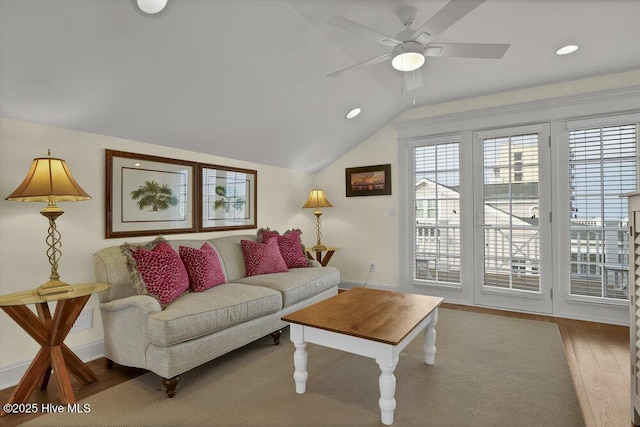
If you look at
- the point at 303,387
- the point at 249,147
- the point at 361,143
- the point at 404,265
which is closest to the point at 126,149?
the point at 249,147

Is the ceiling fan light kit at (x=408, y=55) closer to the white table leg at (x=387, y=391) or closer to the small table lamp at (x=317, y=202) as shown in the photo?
the white table leg at (x=387, y=391)

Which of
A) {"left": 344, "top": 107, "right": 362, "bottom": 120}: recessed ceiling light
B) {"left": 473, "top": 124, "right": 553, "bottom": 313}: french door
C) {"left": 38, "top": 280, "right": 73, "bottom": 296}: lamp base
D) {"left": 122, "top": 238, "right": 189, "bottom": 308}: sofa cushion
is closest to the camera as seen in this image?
{"left": 38, "top": 280, "right": 73, "bottom": 296}: lamp base

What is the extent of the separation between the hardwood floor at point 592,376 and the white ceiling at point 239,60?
180 centimetres

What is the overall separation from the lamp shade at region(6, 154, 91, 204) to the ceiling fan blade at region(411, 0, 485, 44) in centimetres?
229

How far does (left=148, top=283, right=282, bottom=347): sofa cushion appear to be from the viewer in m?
2.05

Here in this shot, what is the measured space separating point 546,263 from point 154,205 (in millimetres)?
4036

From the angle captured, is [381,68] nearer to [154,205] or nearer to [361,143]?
[361,143]

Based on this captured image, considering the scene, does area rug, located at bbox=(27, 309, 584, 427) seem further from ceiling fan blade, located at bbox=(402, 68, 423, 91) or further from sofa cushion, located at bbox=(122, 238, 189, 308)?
ceiling fan blade, located at bbox=(402, 68, 423, 91)

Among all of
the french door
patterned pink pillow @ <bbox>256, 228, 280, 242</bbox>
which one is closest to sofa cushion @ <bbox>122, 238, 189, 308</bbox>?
patterned pink pillow @ <bbox>256, 228, 280, 242</bbox>

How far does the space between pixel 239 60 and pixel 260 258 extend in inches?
72.2

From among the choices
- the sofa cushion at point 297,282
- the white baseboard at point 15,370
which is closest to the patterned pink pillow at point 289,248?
the sofa cushion at point 297,282

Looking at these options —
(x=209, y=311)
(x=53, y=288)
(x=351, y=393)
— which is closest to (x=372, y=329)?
(x=351, y=393)

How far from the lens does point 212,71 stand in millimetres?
2574

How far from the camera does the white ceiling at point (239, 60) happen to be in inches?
76.7
